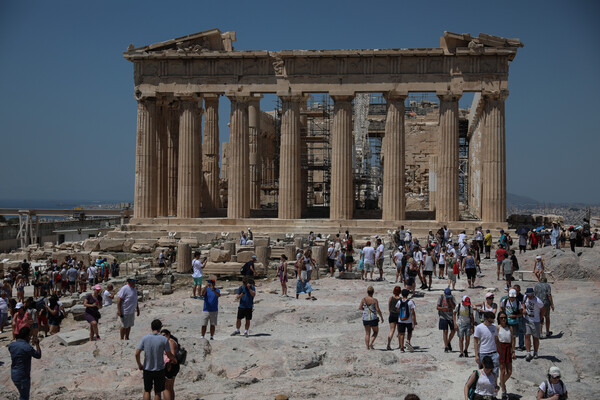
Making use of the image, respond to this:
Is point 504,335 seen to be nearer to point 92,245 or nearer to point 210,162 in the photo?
point 92,245

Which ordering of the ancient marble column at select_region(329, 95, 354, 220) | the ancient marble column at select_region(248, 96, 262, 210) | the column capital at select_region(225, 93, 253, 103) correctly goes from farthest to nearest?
the ancient marble column at select_region(248, 96, 262, 210) → the column capital at select_region(225, 93, 253, 103) → the ancient marble column at select_region(329, 95, 354, 220)

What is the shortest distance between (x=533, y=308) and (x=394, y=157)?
2344 cm

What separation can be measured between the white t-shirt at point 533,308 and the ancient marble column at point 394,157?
22691 mm

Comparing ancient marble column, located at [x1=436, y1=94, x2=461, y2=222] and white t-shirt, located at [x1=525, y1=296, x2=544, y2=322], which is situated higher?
ancient marble column, located at [x1=436, y1=94, x2=461, y2=222]

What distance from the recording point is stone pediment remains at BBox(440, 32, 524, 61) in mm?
34406

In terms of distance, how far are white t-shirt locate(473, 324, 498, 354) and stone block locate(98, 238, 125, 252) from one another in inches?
1041

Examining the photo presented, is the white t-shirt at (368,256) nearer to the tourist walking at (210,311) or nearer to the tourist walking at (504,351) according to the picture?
the tourist walking at (210,311)

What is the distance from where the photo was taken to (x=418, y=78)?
35.6 metres

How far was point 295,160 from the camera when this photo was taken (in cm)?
3709

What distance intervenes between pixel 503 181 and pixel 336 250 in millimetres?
14242

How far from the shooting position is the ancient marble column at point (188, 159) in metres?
37.8

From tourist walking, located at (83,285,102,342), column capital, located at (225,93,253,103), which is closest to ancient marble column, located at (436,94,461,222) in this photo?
column capital, located at (225,93,253,103)

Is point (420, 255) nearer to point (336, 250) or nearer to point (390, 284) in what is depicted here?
point (390, 284)

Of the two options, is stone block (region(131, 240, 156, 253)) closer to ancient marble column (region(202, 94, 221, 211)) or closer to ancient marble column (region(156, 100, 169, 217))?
ancient marble column (region(156, 100, 169, 217))
